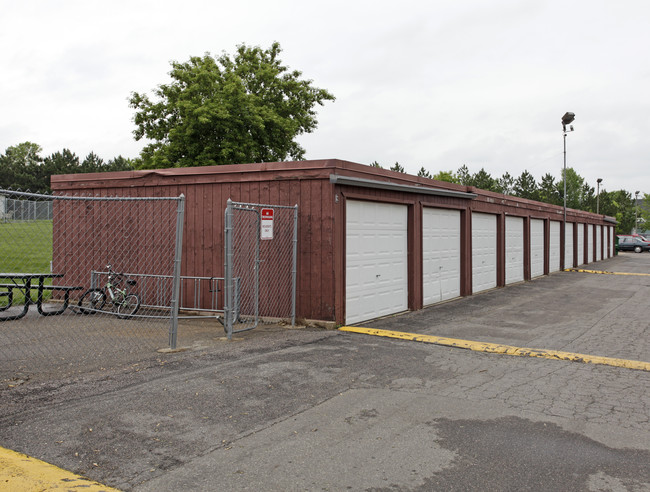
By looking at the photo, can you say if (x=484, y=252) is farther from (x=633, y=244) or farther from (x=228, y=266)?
(x=633, y=244)

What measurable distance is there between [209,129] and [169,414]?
26374mm

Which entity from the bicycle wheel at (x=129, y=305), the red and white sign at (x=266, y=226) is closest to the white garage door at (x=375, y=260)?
the red and white sign at (x=266, y=226)

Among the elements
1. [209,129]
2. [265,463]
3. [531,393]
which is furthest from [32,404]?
[209,129]

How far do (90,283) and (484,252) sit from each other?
1147 centimetres

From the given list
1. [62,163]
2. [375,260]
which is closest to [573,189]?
[62,163]

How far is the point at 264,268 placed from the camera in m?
10.0

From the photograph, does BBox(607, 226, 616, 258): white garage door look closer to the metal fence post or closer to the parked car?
the parked car

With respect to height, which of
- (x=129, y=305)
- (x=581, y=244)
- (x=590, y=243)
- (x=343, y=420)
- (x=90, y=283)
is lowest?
(x=343, y=420)

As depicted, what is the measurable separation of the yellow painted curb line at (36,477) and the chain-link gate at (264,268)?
567cm

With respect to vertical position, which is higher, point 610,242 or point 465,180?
point 465,180

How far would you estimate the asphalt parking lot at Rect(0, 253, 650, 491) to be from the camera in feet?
11.9

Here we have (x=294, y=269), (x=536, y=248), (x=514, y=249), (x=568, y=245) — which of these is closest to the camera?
(x=294, y=269)

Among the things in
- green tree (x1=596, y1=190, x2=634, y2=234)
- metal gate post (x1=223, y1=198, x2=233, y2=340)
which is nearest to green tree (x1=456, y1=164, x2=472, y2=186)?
green tree (x1=596, y1=190, x2=634, y2=234)

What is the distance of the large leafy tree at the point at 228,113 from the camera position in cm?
2908
